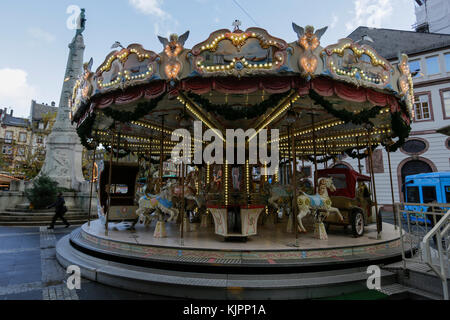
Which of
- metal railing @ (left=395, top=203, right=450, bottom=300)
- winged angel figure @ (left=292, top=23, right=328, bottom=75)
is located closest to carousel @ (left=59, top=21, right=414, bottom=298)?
winged angel figure @ (left=292, top=23, right=328, bottom=75)

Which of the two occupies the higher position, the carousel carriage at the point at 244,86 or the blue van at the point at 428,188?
the carousel carriage at the point at 244,86

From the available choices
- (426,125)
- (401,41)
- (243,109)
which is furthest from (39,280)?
(401,41)

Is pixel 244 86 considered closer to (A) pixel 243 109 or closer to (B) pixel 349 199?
(A) pixel 243 109

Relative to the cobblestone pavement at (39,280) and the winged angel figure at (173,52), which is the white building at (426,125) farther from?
the cobblestone pavement at (39,280)

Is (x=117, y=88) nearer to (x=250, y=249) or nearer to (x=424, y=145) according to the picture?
(x=250, y=249)

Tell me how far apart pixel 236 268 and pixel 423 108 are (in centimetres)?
2189

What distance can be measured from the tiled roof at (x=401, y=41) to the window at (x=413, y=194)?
490 inches

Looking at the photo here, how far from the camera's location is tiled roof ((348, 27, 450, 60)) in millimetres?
19594

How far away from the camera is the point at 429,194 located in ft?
42.2

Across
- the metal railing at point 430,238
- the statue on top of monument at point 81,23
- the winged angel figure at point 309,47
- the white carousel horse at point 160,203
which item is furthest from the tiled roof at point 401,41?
the statue on top of monument at point 81,23

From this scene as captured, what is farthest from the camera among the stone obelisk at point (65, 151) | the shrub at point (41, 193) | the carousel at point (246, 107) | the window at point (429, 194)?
the stone obelisk at point (65, 151)

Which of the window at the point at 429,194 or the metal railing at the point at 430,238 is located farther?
the window at the point at 429,194

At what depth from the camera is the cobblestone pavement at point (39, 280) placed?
151 inches
